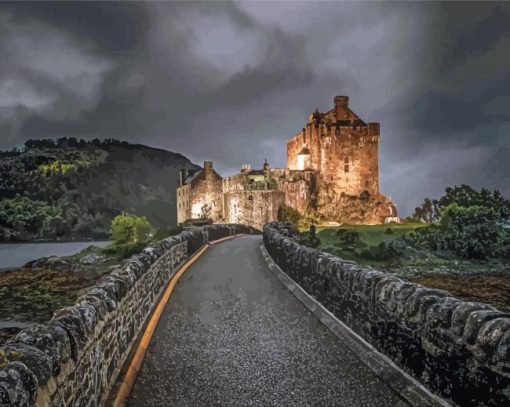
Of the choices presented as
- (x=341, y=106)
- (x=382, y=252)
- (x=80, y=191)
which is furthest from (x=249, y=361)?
(x=80, y=191)

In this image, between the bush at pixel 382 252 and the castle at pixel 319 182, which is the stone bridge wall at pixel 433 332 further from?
the castle at pixel 319 182

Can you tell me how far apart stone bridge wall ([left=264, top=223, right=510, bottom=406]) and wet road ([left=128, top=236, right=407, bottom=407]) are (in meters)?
0.53

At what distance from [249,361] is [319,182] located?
209 ft

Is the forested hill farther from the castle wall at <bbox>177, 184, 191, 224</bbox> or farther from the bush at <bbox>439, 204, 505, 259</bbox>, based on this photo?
the bush at <bbox>439, 204, 505, 259</bbox>

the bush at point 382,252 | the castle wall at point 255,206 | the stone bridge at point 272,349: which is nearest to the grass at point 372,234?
the bush at point 382,252

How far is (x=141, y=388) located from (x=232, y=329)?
3.11 meters

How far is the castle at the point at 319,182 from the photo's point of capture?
65.0 metres

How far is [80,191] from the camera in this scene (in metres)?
136

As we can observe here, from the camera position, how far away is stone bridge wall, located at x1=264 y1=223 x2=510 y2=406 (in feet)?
14.4

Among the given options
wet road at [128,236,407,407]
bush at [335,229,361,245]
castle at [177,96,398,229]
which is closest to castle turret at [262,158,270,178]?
castle at [177,96,398,229]

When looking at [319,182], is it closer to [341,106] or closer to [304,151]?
[304,151]

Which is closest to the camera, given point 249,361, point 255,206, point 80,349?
point 80,349

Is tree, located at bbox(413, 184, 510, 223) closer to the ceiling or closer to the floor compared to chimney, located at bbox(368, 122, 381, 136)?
closer to the floor

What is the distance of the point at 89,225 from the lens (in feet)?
390
